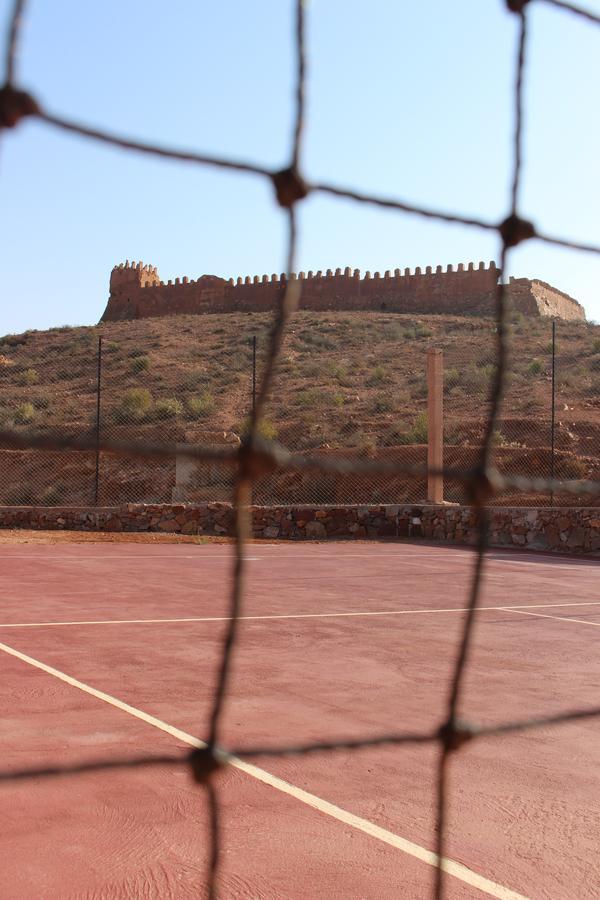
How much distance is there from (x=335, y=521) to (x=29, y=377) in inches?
843

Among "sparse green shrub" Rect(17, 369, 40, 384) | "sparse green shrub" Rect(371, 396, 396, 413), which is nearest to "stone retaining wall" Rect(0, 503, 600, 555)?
"sparse green shrub" Rect(371, 396, 396, 413)

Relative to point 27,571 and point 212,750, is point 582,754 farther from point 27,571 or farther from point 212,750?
point 27,571

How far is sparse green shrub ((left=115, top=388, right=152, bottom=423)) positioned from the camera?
31.5m

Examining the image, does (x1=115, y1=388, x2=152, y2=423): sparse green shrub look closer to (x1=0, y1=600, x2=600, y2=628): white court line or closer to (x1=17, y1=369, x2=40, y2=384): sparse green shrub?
(x1=17, y1=369, x2=40, y2=384): sparse green shrub

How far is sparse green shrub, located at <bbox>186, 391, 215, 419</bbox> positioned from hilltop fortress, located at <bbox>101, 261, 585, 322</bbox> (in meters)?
19.9

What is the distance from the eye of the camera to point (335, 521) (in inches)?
845

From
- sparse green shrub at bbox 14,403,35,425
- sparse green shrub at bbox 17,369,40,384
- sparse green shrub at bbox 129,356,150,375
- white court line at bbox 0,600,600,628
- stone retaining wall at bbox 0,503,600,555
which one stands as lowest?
white court line at bbox 0,600,600,628

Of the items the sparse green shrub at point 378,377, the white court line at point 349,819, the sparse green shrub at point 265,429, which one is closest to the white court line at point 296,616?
the white court line at point 349,819

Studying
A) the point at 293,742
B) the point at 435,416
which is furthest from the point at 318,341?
the point at 293,742

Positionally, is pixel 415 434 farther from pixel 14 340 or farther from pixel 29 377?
pixel 14 340

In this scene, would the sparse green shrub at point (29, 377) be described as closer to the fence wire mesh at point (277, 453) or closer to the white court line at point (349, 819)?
the white court line at point (349, 819)

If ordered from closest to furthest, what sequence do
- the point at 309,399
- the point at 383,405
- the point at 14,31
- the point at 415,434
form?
the point at 14,31, the point at 415,434, the point at 383,405, the point at 309,399

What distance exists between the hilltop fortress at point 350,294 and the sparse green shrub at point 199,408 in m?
19.9

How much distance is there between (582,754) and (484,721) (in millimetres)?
610
